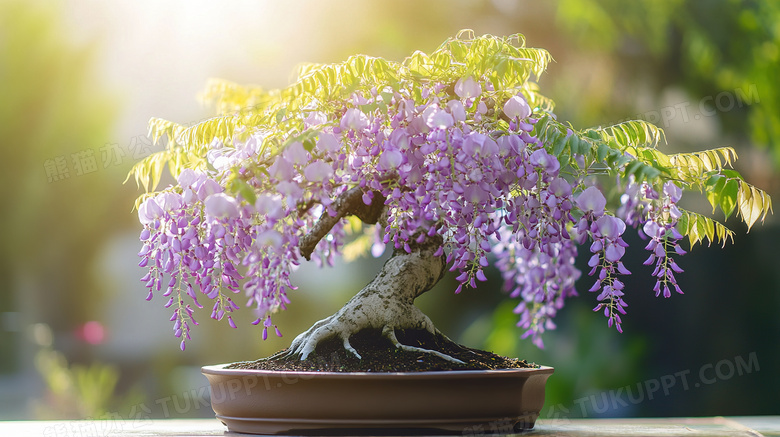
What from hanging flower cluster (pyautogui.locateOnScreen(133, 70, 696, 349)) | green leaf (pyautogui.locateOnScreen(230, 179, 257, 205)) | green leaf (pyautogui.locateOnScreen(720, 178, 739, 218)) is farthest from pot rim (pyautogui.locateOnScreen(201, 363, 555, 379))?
green leaf (pyautogui.locateOnScreen(720, 178, 739, 218))

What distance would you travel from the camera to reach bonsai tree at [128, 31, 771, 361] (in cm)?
161

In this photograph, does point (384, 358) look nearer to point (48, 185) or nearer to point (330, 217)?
point (330, 217)

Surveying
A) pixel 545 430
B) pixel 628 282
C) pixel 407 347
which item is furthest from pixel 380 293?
pixel 628 282

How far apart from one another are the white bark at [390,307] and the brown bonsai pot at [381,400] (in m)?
0.13

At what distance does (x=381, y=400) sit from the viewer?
61.1 inches

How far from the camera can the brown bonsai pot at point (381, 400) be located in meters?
1.54

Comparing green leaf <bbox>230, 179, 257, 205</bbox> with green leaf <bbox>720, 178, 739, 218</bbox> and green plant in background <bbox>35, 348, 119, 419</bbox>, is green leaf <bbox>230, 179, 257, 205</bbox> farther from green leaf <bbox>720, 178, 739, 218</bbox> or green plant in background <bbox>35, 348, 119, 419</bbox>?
green plant in background <bbox>35, 348, 119, 419</bbox>

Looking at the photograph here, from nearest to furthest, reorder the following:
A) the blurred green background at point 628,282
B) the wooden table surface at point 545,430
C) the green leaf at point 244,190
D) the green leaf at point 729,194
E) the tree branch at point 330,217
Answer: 1. the green leaf at point 244,190
2. the green leaf at point 729,194
3. the wooden table surface at point 545,430
4. the tree branch at point 330,217
5. the blurred green background at point 628,282

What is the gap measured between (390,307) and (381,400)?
34cm

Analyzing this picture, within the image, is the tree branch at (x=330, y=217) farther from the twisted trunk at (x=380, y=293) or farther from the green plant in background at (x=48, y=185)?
the green plant in background at (x=48, y=185)

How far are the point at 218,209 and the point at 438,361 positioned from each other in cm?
57

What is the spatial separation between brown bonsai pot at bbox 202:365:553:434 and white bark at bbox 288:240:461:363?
0.44 feet

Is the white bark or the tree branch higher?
the tree branch

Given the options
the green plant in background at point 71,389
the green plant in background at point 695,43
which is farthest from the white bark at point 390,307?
the green plant in background at point 71,389
